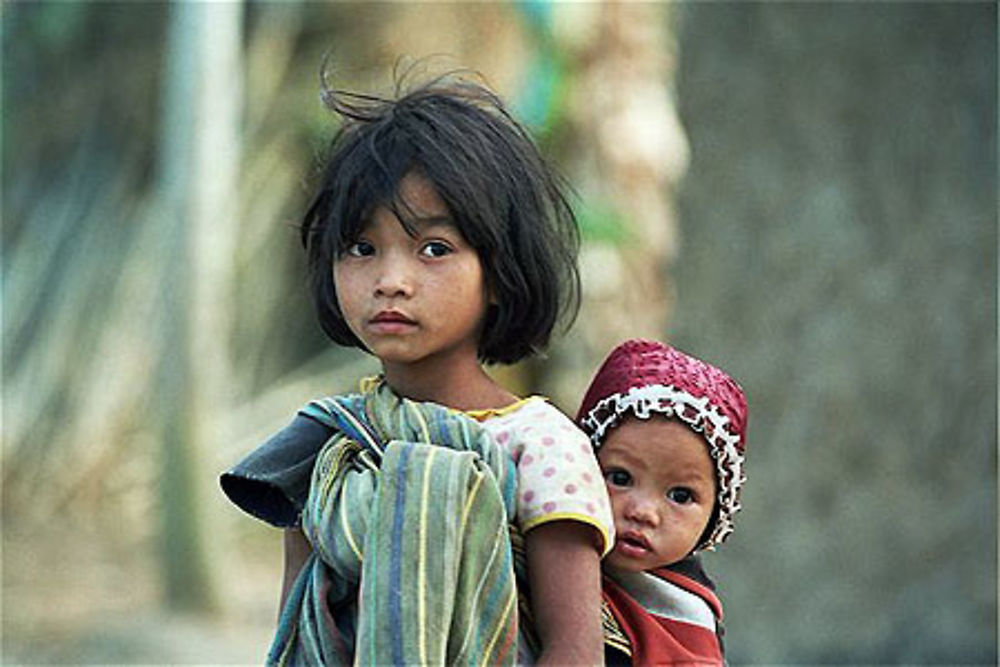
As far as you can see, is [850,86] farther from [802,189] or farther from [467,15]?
[467,15]

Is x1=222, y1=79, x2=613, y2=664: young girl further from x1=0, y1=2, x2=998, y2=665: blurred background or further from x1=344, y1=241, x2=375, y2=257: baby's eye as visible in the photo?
x1=0, y1=2, x2=998, y2=665: blurred background

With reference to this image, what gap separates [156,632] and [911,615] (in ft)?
10.3

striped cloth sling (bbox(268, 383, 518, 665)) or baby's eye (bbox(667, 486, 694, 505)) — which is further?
baby's eye (bbox(667, 486, 694, 505))

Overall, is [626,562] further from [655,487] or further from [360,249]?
[360,249]

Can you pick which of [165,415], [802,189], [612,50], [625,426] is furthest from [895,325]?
[625,426]

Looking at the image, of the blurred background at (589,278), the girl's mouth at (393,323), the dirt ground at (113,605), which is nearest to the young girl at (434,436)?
the girl's mouth at (393,323)

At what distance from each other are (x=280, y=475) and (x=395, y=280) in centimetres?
31

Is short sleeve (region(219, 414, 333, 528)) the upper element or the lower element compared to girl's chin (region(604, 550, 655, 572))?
upper

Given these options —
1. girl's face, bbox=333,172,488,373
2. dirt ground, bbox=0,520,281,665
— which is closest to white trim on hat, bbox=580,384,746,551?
girl's face, bbox=333,172,488,373

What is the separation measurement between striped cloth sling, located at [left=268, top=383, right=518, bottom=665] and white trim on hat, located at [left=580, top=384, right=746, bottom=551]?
0.66 feet

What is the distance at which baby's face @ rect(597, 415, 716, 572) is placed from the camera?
238 cm

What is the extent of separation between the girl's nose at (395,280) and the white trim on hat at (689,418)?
1.09ft

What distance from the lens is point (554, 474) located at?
2.27m

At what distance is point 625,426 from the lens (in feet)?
7.88
